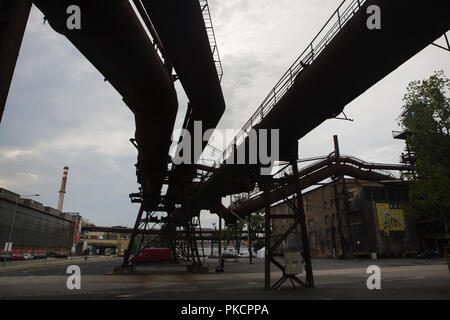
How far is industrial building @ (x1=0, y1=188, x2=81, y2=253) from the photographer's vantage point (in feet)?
144

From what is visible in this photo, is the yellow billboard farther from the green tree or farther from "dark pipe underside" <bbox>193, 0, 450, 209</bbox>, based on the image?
"dark pipe underside" <bbox>193, 0, 450, 209</bbox>

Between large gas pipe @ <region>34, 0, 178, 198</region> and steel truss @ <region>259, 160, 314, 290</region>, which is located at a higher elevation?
large gas pipe @ <region>34, 0, 178, 198</region>

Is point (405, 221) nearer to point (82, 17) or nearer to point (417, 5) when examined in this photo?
point (417, 5)

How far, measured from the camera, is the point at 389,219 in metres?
36.3

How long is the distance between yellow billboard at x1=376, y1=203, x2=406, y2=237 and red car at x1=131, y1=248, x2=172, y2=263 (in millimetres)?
26953

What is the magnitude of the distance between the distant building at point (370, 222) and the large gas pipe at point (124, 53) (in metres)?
32.7

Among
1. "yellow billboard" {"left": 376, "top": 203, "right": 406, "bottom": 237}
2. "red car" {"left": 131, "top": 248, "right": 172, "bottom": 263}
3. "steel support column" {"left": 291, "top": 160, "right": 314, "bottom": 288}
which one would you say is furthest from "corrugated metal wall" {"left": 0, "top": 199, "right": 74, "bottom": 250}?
"yellow billboard" {"left": 376, "top": 203, "right": 406, "bottom": 237}

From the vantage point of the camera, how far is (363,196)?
36438 mm

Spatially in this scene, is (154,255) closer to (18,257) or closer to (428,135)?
(428,135)

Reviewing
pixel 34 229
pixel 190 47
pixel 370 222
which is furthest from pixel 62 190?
pixel 190 47

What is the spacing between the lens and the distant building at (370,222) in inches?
1382

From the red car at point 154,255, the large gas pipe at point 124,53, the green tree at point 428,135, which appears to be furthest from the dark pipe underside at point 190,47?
the red car at point 154,255
